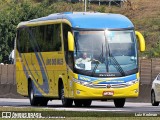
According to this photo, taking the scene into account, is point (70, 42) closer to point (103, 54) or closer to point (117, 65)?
point (103, 54)

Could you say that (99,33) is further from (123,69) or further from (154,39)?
(154,39)

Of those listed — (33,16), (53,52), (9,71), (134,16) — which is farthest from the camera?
(134,16)

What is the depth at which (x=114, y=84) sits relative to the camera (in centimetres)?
3425

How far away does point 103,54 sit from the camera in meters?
34.5

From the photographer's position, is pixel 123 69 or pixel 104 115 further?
pixel 123 69

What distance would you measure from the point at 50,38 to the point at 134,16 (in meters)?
66.3

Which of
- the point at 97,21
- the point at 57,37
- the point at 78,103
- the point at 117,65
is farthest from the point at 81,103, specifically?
the point at 97,21

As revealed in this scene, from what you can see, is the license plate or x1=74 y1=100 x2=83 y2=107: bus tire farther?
x1=74 y1=100 x2=83 y2=107: bus tire

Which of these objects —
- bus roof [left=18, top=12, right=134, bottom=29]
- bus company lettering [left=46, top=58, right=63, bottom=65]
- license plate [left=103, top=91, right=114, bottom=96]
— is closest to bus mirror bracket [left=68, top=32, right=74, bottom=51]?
bus roof [left=18, top=12, right=134, bottom=29]

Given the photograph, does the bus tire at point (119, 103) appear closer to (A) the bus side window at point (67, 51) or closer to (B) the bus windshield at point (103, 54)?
(B) the bus windshield at point (103, 54)

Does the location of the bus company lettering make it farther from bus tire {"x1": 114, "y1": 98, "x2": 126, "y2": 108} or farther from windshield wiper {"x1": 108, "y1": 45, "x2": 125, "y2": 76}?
bus tire {"x1": 114, "y1": 98, "x2": 126, "y2": 108}

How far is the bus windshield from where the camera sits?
113 ft

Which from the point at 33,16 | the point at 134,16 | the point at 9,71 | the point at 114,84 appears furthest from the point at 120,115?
the point at 134,16

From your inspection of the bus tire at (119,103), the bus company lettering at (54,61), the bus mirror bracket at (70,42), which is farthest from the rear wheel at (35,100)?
the bus mirror bracket at (70,42)
